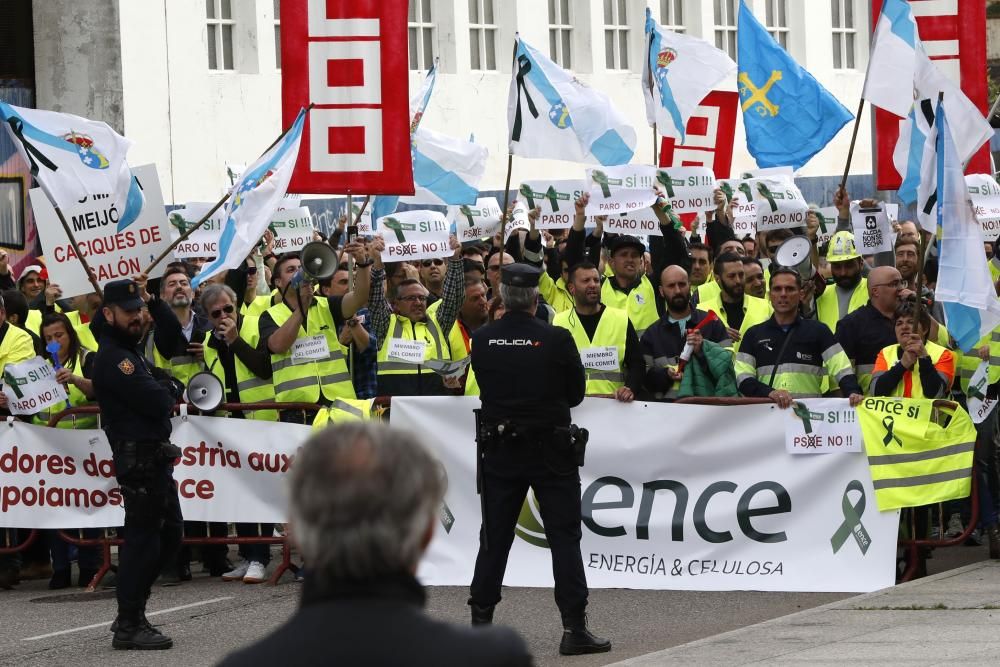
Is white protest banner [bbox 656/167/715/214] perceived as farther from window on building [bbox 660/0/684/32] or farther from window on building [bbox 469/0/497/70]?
window on building [bbox 660/0/684/32]

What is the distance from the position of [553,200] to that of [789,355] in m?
4.14

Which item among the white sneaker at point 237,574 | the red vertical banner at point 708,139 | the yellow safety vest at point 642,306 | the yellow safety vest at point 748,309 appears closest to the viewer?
the white sneaker at point 237,574

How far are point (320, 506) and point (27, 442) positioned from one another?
31.3 feet

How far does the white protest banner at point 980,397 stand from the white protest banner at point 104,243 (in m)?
5.07

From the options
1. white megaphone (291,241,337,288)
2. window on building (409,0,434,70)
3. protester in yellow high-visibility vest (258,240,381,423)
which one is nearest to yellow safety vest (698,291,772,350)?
protester in yellow high-visibility vest (258,240,381,423)

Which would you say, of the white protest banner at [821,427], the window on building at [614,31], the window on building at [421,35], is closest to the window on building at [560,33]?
the window on building at [614,31]

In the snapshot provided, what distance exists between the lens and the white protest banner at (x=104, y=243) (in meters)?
11.8

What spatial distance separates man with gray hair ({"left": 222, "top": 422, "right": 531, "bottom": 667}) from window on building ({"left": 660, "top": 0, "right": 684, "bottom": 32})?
1329 inches

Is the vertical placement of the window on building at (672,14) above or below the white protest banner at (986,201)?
above

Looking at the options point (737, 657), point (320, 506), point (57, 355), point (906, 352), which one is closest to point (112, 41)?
point (57, 355)

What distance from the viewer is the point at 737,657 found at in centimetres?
814

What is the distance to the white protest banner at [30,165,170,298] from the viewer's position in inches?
464

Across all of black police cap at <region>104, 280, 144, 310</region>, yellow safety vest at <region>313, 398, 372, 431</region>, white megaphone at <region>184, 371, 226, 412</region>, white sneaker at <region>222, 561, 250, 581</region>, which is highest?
black police cap at <region>104, 280, 144, 310</region>

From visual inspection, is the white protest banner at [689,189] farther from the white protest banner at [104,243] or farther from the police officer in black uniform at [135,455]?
the police officer in black uniform at [135,455]
